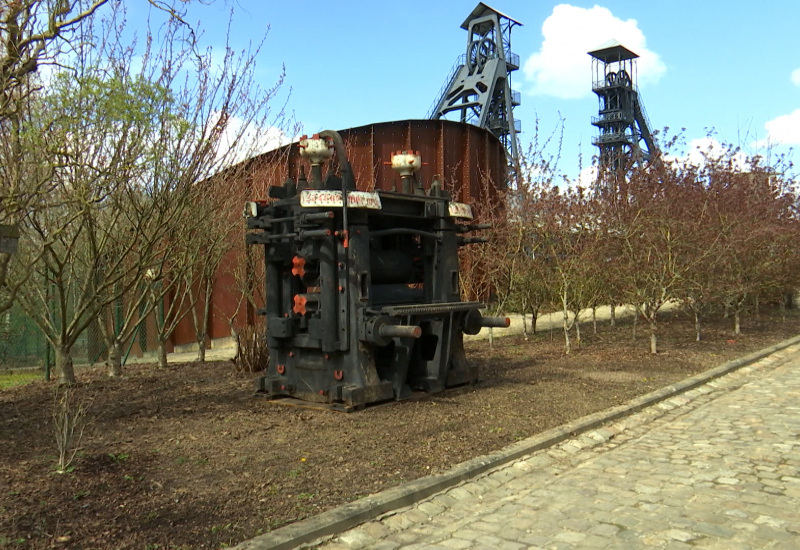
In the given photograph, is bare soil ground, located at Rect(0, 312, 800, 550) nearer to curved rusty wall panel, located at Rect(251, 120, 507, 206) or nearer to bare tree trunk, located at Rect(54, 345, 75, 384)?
bare tree trunk, located at Rect(54, 345, 75, 384)

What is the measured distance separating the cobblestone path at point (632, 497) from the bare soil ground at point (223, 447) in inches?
19.3

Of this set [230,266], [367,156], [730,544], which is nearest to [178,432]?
[730,544]

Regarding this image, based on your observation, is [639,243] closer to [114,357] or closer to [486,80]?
[114,357]

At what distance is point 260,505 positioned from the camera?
454 cm

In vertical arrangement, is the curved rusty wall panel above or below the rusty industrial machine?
above

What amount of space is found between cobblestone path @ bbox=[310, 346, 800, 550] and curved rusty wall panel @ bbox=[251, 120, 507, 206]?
11869mm

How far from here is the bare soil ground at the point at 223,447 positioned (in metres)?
4.20

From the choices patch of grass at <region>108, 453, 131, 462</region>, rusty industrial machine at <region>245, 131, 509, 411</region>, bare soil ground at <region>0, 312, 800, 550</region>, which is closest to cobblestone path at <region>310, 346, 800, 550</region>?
bare soil ground at <region>0, 312, 800, 550</region>

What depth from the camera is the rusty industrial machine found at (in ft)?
24.8

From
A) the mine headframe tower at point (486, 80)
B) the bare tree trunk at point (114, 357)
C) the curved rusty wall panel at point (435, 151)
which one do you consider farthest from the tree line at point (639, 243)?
the mine headframe tower at point (486, 80)

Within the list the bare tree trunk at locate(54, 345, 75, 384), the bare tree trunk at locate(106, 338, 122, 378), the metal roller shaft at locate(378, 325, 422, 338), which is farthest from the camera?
the bare tree trunk at locate(106, 338, 122, 378)

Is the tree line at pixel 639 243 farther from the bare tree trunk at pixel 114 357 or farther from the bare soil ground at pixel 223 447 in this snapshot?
the bare tree trunk at pixel 114 357

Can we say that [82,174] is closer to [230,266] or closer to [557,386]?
[557,386]

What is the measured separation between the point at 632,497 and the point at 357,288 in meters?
3.72
